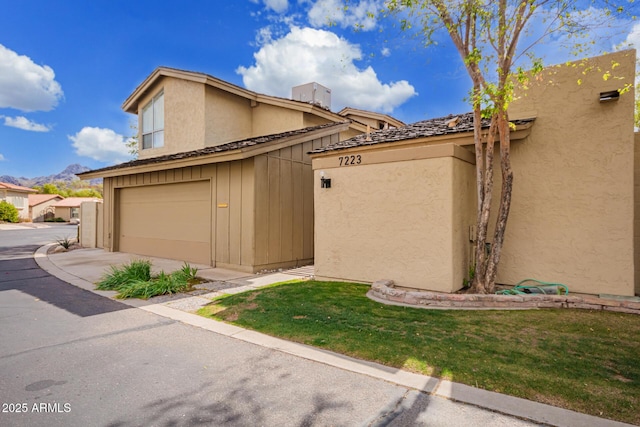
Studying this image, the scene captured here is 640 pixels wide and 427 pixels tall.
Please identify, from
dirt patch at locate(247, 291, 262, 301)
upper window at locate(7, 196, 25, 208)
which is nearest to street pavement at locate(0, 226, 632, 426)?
dirt patch at locate(247, 291, 262, 301)

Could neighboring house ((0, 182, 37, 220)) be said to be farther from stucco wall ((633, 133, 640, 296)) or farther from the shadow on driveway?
stucco wall ((633, 133, 640, 296))

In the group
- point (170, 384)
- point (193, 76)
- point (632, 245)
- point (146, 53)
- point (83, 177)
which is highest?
point (146, 53)

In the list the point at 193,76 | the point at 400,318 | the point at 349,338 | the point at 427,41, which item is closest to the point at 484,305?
the point at 400,318

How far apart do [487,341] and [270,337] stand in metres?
2.78

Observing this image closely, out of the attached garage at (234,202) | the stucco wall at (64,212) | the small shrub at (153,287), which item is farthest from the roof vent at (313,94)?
the stucco wall at (64,212)

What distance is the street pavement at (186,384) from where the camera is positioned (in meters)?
2.73

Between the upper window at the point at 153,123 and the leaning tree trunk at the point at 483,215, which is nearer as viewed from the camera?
the leaning tree trunk at the point at 483,215

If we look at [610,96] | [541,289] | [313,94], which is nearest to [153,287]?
[541,289]

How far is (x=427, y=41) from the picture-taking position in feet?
22.8

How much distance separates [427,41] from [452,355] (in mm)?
6081

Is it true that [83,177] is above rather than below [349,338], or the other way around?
above

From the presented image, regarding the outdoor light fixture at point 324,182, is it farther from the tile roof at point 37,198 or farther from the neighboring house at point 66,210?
the tile roof at point 37,198

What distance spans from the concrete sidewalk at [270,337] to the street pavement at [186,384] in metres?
0.04

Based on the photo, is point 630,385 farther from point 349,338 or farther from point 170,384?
point 170,384
